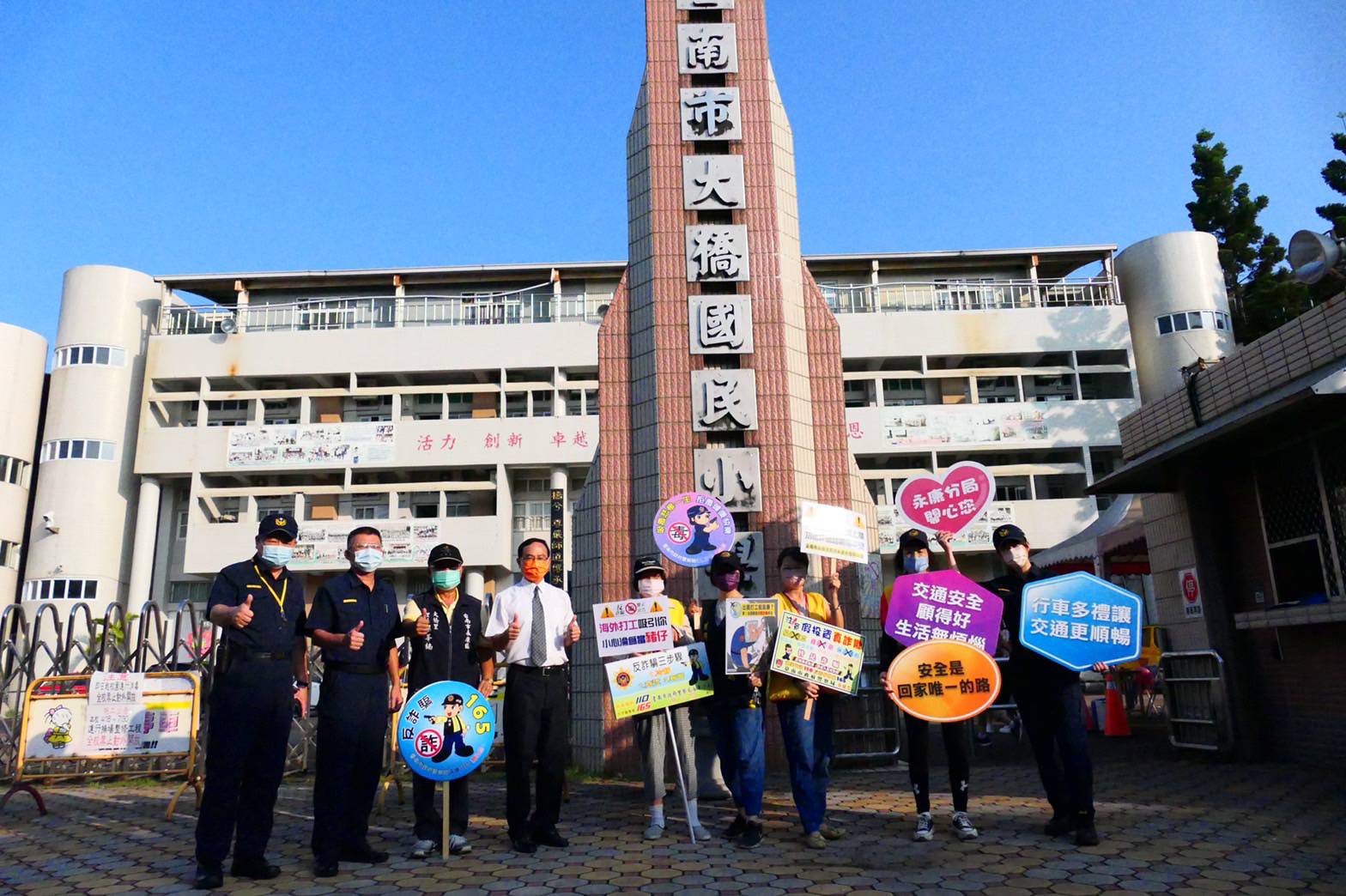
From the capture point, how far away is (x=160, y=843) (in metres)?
5.71

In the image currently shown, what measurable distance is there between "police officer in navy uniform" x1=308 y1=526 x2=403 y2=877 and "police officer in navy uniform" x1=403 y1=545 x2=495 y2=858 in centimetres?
22

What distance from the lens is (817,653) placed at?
538cm

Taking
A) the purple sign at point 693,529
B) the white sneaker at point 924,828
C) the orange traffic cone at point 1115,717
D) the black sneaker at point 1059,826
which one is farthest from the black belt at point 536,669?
the orange traffic cone at point 1115,717

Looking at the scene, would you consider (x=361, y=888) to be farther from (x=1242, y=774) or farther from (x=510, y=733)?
(x=1242, y=774)

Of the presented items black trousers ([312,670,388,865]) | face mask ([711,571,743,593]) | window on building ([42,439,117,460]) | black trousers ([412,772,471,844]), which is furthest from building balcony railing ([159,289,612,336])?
black trousers ([312,670,388,865])

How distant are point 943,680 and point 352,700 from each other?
3.47m

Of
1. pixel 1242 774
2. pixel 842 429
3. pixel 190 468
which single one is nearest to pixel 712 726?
pixel 842 429

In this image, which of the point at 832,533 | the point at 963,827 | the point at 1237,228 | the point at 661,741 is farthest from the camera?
the point at 1237,228

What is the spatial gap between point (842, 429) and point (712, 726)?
4218 mm

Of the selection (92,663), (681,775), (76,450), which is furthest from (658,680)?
(76,450)

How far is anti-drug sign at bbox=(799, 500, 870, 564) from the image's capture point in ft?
24.8

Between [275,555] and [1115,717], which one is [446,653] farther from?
[1115,717]

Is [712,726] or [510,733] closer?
[510,733]

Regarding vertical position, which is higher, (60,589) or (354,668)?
(60,589)
